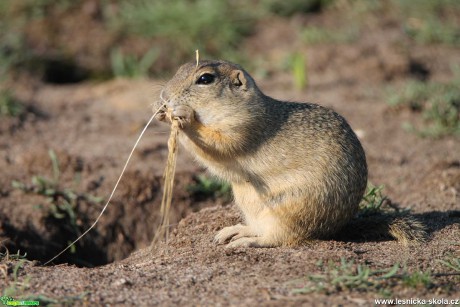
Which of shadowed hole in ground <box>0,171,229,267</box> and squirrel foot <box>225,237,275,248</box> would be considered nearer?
squirrel foot <box>225,237,275,248</box>

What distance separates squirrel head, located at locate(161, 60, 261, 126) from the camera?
504 cm

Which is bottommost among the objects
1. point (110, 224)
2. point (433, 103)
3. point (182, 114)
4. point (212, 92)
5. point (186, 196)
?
point (110, 224)

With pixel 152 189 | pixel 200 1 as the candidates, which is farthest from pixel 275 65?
pixel 152 189

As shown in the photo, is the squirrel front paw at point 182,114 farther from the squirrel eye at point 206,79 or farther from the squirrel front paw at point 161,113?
the squirrel eye at point 206,79

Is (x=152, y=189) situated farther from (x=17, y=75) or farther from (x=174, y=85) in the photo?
(x=17, y=75)

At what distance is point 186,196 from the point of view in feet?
22.6

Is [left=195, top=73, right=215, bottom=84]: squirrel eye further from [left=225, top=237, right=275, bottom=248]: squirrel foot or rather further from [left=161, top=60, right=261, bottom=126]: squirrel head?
[left=225, top=237, right=275, bottom=248]: squirrel foot

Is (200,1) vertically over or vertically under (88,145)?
over

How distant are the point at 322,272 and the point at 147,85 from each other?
602 centimetres

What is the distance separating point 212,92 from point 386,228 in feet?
5.10

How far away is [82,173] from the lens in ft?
23.6

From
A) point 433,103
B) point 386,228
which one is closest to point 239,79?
point 386,228


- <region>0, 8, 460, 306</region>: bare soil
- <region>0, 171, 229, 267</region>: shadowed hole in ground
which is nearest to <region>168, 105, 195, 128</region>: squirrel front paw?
<region>0, 8, 460, 306</region>: bare soil

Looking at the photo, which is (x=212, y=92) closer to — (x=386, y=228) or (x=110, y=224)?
(x=386, y=228)
